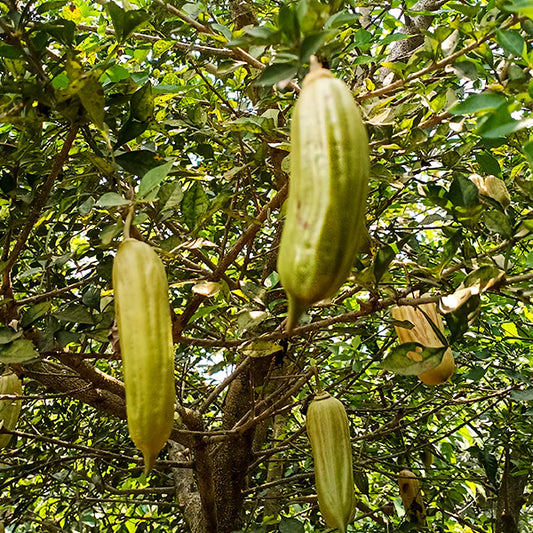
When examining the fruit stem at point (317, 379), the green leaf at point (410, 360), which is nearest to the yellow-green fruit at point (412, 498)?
the fruit stem at point (317, 379)

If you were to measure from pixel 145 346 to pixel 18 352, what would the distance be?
14.8 inches

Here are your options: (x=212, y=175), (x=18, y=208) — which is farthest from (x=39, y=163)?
(x=212, y=175)

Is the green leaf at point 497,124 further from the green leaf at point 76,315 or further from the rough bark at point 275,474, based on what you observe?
the rough bark at point 275,474

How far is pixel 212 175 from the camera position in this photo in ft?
5.98

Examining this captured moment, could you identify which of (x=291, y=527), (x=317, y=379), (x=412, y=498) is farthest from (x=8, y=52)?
(x=412, y=498)

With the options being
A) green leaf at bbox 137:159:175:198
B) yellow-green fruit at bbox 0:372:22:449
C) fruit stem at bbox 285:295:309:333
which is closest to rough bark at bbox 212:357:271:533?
yellow-green fruit at bbox 0:372:22:449

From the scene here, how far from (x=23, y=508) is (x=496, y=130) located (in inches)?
85.1

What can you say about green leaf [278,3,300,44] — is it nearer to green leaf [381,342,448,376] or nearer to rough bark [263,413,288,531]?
A: green leaf [381,342,448,376]

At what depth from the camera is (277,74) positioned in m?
0.75

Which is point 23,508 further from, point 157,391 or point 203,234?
point 157,391

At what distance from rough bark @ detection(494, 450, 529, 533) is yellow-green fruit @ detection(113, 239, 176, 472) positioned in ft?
5.91

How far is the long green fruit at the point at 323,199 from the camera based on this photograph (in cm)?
63

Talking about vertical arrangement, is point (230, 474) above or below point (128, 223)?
below

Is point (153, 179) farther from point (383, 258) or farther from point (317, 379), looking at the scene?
point (317, 379)
